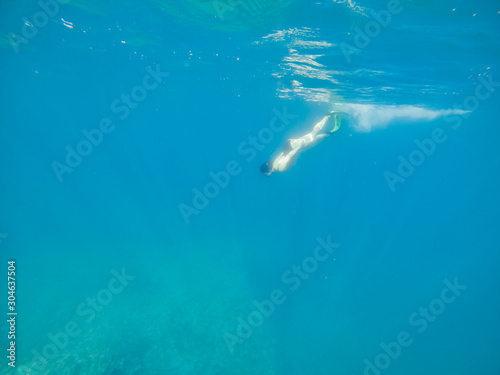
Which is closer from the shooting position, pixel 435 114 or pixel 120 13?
pixel 120 13

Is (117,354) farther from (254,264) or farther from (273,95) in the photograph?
(273,95)

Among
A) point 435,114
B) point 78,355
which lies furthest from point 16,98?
point 435,114

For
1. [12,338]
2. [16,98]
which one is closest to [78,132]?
[16,98]

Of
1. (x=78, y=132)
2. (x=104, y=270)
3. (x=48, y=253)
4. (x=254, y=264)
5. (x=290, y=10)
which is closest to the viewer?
(x=290, y=10)

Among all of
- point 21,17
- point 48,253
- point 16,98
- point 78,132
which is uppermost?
point 78,132

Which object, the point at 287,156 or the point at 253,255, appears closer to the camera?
the point at 287,156

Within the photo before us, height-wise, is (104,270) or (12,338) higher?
(104,270)

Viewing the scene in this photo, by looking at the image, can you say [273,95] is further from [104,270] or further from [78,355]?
[78,355]

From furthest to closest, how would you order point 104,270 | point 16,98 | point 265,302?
point 16,98, point 104,270, point 265,302

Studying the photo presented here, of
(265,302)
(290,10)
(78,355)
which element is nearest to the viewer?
(290,10)
